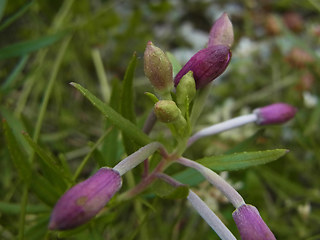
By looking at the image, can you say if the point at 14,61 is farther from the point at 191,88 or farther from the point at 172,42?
the point at 191,88

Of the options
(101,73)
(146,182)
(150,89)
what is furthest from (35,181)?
(150,89)

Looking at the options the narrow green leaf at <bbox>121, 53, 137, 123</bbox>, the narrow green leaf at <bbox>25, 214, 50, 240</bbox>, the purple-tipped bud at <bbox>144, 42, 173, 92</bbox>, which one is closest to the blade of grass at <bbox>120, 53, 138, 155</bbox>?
the narrow green leaf at <bbox>121, 53, 137, 123</bbox>

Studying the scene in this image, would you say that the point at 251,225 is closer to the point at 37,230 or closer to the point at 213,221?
the point at 213,221

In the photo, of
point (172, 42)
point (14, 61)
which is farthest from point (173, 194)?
point (172, 42)

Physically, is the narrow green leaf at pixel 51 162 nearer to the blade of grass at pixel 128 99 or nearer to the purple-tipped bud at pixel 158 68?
the blade of grass at pixel 128 99

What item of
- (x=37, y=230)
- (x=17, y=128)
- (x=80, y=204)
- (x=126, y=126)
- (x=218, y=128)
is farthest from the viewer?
(x=17, y=128)

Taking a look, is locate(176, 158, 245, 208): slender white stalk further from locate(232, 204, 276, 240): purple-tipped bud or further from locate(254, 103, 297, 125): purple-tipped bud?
locate(254, 103, 297, 125): purple-tipped bud

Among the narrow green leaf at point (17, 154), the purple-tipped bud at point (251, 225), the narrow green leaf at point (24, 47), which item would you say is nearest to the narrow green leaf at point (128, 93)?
the narrow green leaf at point (17, 154)
